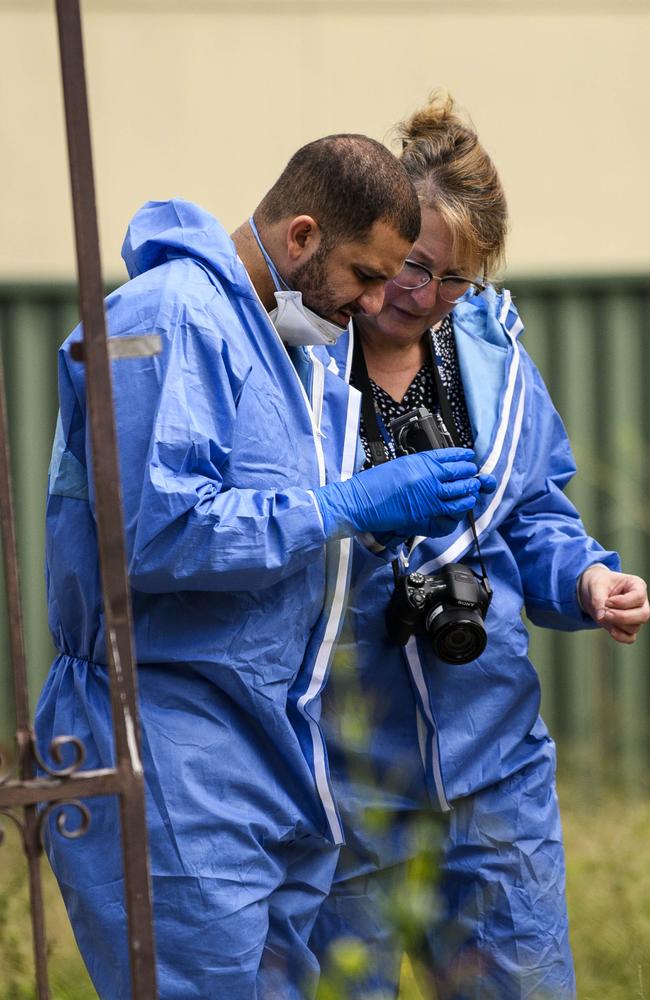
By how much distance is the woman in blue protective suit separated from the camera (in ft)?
7.54

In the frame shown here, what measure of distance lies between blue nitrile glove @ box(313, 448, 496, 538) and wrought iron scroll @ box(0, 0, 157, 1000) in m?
0.46

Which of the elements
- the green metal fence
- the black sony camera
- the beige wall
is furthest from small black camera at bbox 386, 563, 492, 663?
the beige wall

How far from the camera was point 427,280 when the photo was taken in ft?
7.63

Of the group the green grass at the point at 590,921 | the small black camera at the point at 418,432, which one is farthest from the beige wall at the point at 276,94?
the small black camera at the point at 418,432

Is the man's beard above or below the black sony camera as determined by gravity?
above

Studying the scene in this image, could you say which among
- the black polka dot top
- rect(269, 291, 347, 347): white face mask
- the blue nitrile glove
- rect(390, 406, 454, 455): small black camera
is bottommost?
the blue nitrile glove

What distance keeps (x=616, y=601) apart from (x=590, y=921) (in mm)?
1157

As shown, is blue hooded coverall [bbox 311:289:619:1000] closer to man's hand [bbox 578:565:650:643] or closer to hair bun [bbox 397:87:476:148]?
man's hand [bbox 578:565:650:643]

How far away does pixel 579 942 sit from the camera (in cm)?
310

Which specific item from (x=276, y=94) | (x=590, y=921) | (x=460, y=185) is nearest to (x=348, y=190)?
(x=460, y=185)

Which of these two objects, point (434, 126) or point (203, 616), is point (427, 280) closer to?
point (434, 126)

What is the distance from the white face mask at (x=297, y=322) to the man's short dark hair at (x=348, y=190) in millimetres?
103

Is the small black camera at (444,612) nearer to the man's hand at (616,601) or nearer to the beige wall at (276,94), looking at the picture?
the man's hand at (616,601)

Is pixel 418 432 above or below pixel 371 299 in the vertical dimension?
below
